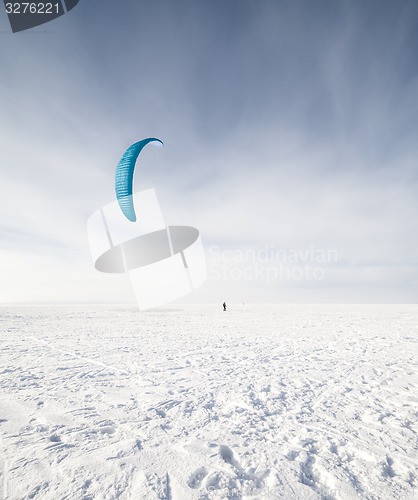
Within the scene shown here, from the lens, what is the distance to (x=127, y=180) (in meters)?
19.5

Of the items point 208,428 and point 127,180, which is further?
point 127,180

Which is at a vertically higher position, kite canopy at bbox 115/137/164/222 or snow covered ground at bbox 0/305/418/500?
kite canopy at bbox 115/137/164/222

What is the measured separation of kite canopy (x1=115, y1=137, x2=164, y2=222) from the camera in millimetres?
19094

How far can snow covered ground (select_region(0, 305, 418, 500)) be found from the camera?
288 centimetres

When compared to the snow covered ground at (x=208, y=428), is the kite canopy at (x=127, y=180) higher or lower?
higher

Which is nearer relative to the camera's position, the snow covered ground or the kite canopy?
the snow covered ground

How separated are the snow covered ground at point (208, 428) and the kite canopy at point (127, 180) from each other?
12.6m

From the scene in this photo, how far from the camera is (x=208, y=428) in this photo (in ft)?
13.3

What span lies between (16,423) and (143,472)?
2.41 meters

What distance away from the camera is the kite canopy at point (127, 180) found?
19094 millimetres

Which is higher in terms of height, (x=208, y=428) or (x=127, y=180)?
(x=127, y=180)

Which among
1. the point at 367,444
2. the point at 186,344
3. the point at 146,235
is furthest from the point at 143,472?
the point at 146,235

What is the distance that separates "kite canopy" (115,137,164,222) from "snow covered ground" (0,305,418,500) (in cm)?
1263

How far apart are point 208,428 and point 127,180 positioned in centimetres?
1830
